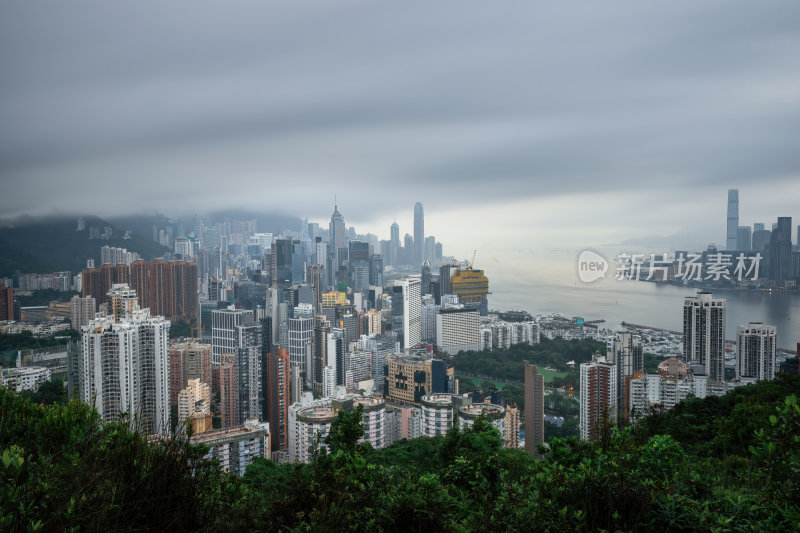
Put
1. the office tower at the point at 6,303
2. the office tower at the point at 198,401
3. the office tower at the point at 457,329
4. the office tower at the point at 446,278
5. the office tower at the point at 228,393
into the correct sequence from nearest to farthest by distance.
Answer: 1. the office tower at the point at 198,401
2. the office tower at the point at 228,393
3. the office tower at the point at 6,303
4. the office tower at the point at 457,329
5. the office tower at the point at 446,278

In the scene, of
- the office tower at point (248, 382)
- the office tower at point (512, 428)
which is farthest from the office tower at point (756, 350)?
the office tower at point (248, 382)

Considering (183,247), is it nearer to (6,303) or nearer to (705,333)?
(6,303)

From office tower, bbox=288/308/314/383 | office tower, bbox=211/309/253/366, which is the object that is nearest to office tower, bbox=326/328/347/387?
office tower, bbox=288/308/314/383

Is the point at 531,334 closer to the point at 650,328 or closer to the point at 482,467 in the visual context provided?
the point at 650,328

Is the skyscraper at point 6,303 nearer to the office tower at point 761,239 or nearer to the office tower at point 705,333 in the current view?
the office tower at point 705,333

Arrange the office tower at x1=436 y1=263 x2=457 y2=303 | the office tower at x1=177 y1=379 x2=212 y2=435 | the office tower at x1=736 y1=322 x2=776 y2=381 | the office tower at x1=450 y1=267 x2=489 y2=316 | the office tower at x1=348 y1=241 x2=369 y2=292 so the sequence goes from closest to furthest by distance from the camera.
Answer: the office tower at x1=177 y1=379 x2=212 y2=435, the office tower at x1=736 y1=322 x2=776 y2=381, the office tower at x1=450 y1=267 x2=489 y2=316, the office tower at x1=436 y1=263 x2=457 y2=303, the office tower at x1=348 y1=241 x2=369 y2=292

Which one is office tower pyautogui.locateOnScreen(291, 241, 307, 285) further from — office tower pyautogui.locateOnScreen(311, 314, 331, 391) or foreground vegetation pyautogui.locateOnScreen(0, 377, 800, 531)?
foreground vegetation pyautogui.locateOnScreen(0, 377, 800, 531)
